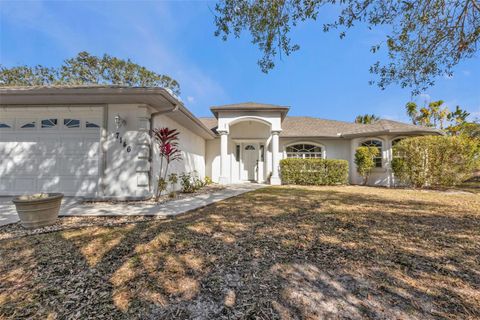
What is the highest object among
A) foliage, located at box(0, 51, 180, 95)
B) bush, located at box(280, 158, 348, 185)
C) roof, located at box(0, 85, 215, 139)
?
foliage, located at box(0, 51, 180, 95)

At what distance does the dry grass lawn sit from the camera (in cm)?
A: 173

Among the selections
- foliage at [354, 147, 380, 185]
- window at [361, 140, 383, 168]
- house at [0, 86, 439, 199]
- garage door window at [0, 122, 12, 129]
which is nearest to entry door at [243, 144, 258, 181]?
foliage at [354, 147, 380, 185]

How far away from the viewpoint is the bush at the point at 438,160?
9383mm

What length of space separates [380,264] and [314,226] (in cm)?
146

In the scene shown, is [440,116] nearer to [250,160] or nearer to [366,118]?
[366,118]

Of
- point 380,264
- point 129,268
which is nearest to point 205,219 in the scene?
point 129,268

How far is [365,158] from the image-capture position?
1138 cm

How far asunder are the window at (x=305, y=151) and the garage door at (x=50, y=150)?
34.8ft

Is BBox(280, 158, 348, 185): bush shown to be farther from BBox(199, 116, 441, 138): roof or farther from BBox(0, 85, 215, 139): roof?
BBox(0, 85, 215, 139): roof

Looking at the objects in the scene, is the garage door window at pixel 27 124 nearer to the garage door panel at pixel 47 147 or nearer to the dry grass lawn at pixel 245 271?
the garage door panel at pixel 47 147

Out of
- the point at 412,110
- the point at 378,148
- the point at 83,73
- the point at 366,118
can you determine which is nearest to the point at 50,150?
the point at 378,148

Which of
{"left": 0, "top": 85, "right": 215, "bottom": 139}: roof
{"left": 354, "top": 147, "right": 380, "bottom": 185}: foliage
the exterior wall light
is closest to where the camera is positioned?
{"left": 0, "top": 85, "right": 215, "bottom": 139}: roof

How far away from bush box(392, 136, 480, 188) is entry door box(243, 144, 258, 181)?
25.9 ft

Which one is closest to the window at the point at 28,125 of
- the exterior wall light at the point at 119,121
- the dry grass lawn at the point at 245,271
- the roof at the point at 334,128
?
the exterior wall light at the point at 119,121
